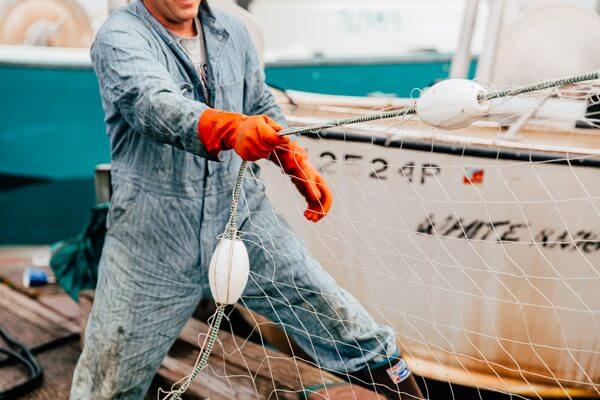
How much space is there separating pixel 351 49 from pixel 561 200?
7.10 meters

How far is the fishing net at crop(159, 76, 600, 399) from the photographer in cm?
266

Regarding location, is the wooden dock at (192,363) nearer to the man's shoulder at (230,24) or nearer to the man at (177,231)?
the man at (177,231)

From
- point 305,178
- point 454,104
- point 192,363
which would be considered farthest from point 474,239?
point 454,104

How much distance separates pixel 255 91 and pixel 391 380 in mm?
1230

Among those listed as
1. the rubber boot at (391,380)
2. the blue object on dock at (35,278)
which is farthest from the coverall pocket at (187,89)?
the blue object on dock at (35,278)

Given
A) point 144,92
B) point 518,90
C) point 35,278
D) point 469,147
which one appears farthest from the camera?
point 35,278

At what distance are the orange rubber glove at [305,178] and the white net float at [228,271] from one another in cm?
37

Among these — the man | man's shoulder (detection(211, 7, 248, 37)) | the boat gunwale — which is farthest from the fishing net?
man's shoulder (detection(211, 7, 248, 37))

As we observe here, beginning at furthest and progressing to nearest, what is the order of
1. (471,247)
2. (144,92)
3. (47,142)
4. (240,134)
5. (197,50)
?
(47,142) → (471,247) → (197,50) → (144,92) → (240,134)

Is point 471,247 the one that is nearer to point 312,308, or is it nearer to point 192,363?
point 312,308

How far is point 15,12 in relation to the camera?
5.45 metres

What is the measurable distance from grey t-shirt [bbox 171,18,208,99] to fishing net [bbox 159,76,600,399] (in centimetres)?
86

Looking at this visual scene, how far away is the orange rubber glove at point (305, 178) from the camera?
2.02 metres

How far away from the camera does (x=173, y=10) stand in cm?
191
